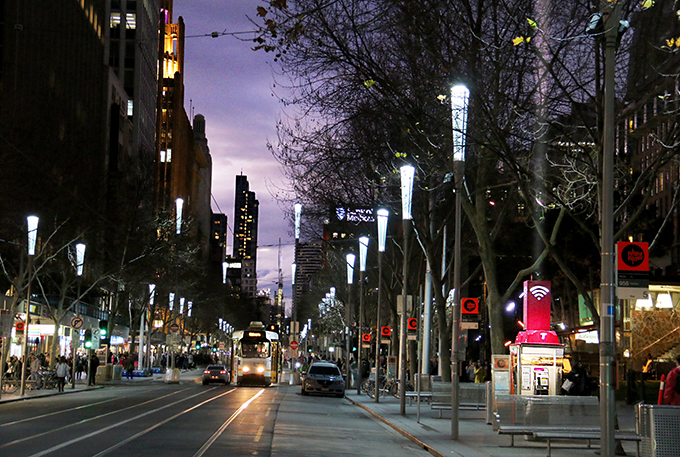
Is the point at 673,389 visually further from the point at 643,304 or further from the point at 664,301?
the point at 643,304

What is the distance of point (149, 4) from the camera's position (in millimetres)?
120500

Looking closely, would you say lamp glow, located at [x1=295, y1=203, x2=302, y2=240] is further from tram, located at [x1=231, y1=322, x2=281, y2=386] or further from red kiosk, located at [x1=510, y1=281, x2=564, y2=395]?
red kiosk, located at [x1=510, y1=281, x2=564, y2=395]

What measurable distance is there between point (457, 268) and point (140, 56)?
9906cm

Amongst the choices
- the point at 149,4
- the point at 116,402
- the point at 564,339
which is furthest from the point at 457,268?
the point at 149,4

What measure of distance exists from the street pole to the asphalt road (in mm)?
5324

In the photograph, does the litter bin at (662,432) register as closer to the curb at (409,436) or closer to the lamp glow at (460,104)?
the curb at (409,436)

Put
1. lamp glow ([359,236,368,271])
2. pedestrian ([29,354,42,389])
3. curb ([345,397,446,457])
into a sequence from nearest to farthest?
curb ([345,397,446,457]) → lamp glow ([359,236,368,271]) → pedestrian ([29,354,42,389])

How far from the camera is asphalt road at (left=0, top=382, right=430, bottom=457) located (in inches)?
639

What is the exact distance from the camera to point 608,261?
13.6 meters

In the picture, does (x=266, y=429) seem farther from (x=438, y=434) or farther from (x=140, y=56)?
(x=140, y=56)

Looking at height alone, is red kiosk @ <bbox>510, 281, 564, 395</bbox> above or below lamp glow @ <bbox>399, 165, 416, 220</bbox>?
below

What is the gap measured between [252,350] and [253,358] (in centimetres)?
52

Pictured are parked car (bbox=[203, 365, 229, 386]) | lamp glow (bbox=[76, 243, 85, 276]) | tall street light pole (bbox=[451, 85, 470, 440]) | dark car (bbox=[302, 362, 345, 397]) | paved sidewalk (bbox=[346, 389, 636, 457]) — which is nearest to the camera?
paved sidewalk (bbox=[346, 389, 636, 457])

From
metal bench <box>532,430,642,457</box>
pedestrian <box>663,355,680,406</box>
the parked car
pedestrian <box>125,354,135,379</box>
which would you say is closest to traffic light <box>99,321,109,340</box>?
the parked car
